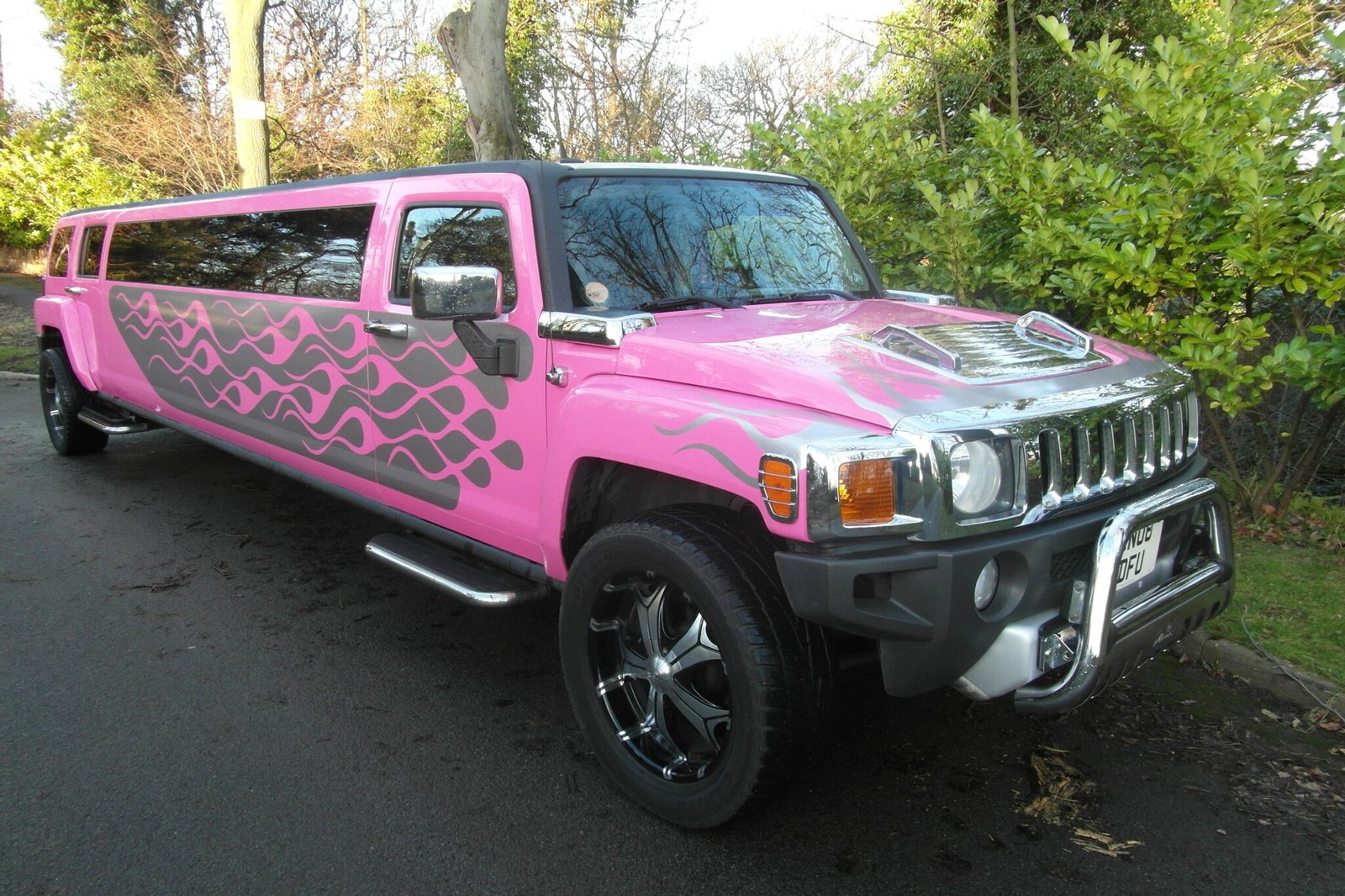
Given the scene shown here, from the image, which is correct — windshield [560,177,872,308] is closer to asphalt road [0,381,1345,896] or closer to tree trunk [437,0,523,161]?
asphalt road [0,381,1345,896]

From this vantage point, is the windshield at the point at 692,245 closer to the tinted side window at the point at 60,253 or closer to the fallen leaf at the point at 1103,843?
the fallen leaf at the point at 1103,843

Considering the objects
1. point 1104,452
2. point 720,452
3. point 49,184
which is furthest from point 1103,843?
point 49,184

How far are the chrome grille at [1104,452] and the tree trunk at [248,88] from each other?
35.9 feet

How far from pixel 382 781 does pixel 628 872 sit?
2.97 feet

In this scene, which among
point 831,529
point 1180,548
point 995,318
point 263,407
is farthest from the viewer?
point 263,407

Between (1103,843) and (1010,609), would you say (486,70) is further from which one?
(1103,843)

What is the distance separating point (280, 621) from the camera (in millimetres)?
4273

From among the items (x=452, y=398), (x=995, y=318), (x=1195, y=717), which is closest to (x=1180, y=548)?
(x=1195, y=717)

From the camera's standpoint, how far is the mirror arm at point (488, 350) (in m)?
3.27

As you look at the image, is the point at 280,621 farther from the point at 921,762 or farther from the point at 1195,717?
the point at 1195,717

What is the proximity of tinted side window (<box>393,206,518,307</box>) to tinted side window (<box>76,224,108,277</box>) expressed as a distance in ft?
12.3

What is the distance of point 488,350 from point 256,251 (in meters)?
2.18

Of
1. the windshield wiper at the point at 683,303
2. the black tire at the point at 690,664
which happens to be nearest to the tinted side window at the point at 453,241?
the windshield wiper at the point at 683,303

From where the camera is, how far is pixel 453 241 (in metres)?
3.64
